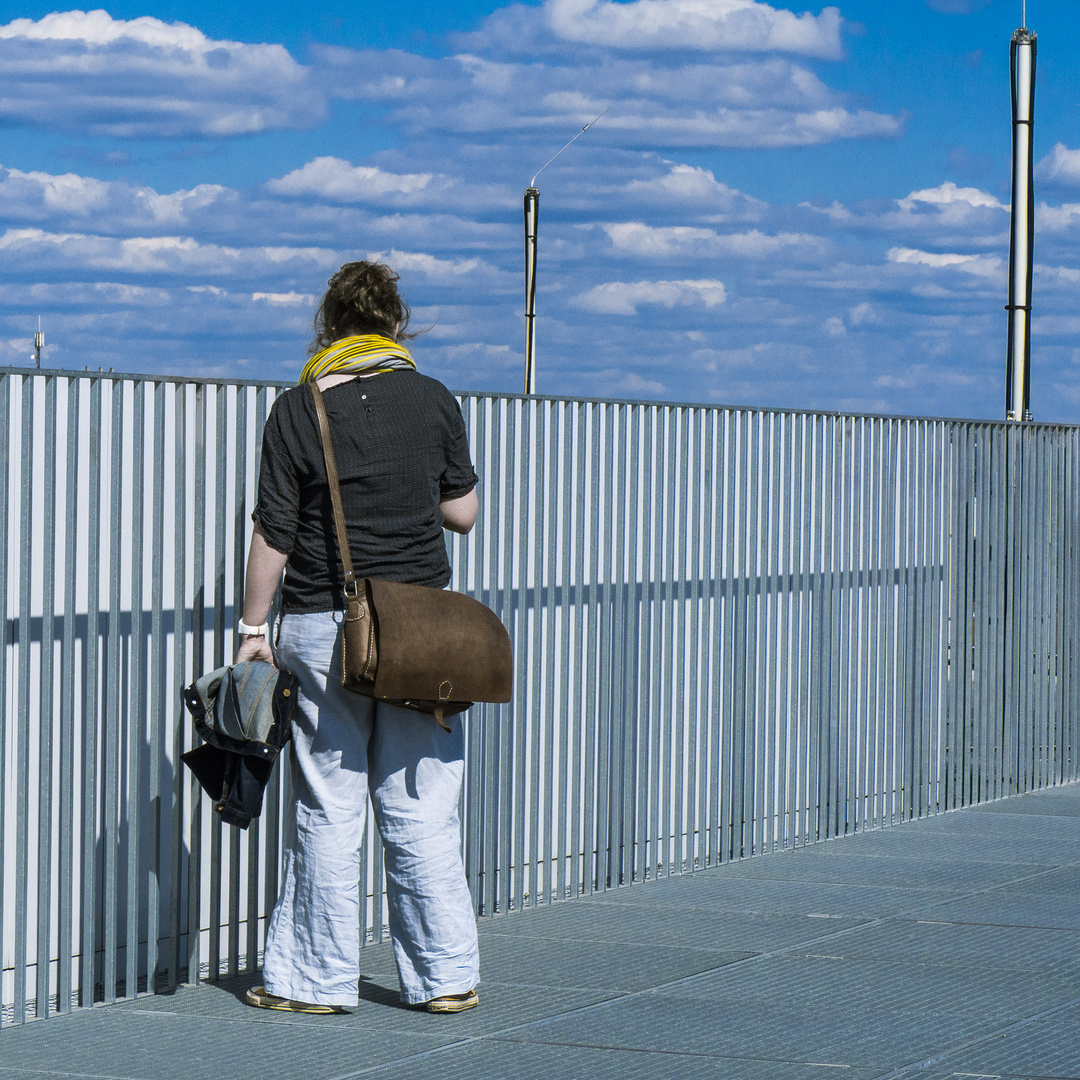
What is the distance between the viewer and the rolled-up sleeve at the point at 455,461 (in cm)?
538

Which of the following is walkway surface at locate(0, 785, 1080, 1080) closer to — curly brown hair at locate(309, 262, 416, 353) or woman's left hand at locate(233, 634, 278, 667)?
woman's left hand at locate(233, 634, 278, 667)

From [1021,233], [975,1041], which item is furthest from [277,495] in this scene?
[1021,233]

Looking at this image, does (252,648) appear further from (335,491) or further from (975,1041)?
(975,1041)

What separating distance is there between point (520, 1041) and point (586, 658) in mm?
2316

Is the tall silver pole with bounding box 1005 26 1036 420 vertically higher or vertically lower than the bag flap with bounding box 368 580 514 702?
higher

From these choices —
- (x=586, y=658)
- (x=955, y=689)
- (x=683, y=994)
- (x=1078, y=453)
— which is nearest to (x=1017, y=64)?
(x=1078, y=453)

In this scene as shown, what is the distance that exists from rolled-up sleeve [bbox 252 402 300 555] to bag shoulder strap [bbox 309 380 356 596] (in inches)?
4.3

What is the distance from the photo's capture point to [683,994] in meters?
5.54

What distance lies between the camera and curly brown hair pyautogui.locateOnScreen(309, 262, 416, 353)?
5371 millimetres

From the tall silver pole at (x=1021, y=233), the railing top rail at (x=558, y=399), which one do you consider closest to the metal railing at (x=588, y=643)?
the railing top rail at (x=558, y=399)

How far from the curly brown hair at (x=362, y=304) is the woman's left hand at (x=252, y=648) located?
34.2 inches

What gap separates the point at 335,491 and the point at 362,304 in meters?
0.61

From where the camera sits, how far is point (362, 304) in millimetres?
5363

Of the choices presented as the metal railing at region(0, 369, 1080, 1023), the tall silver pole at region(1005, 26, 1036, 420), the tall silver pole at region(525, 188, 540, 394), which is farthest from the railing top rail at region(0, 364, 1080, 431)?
the tall silver pole at region(525, 188, 540, 394)
